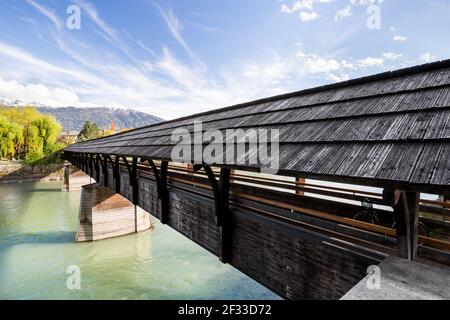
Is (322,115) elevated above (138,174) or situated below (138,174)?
above

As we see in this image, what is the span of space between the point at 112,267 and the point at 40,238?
21.0ft

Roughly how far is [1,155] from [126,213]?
3902 centimetres

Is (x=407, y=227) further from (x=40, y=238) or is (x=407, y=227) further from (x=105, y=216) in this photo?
(x=40, y=238)

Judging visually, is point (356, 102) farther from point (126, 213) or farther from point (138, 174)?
point (126, 213)

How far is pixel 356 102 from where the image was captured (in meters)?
3.51

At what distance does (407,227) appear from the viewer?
2326mm

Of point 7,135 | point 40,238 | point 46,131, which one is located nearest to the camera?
point 40,238

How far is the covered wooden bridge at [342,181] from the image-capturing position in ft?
6.97

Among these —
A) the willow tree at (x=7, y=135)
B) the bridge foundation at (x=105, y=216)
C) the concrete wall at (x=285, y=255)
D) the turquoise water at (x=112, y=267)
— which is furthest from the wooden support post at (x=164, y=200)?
the willow tree at (x=7, y=135)

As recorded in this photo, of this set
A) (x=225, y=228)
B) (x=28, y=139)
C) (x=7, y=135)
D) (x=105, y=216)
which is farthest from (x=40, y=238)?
(x=28, y=139)

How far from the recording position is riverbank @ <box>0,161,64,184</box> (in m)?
38.9

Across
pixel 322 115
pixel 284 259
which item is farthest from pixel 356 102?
pixel 284 259

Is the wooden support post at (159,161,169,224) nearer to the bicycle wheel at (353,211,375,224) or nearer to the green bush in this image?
the bicycle wheel at (353,211,375,224)

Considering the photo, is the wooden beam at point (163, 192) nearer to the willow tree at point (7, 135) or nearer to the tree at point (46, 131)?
the willow tree at point (7, 135)
